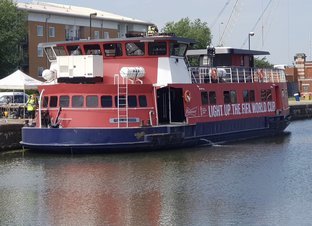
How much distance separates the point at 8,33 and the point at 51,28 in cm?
1787

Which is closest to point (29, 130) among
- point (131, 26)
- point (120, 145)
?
point (120, 145)

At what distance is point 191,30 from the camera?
92562mm

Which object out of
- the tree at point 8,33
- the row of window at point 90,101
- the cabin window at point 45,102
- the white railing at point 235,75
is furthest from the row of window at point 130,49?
the tree at point 8,33

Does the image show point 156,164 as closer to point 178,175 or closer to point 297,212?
point 178,175

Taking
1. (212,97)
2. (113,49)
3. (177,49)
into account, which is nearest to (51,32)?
(212,97)

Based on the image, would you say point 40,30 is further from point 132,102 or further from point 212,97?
point 132,102

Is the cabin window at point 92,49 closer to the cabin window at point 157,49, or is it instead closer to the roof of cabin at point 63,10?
the cabin window at point 157,49

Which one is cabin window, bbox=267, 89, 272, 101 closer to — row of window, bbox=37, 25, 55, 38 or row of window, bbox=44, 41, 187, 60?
row of window, bbox=44, 41, 187, 60

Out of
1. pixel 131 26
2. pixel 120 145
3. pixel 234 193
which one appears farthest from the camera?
pixel 131 26

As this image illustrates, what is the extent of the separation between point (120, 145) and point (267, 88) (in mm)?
13842

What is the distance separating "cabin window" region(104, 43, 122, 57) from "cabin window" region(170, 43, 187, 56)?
7.74 ft

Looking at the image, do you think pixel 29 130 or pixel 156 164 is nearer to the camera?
pixel 156 164

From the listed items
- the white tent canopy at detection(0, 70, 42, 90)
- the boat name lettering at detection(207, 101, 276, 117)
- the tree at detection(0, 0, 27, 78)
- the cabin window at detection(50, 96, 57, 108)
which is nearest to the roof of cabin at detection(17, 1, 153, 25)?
the tree at detection(0, 0, 27, 78)

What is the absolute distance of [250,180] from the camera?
22.3 m
